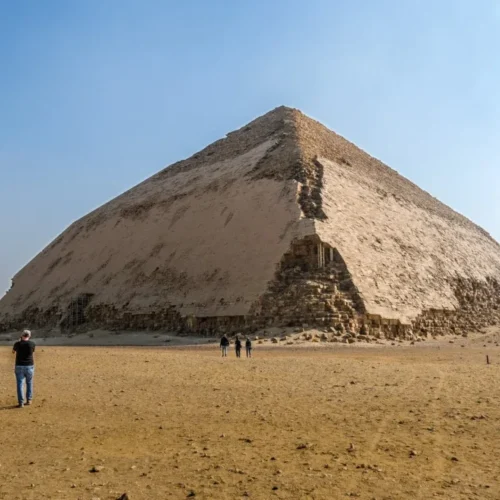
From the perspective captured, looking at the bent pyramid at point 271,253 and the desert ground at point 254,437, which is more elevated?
the bent pyramid at point 271,253

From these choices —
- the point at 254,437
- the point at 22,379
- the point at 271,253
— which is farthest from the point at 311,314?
the point at 254,437

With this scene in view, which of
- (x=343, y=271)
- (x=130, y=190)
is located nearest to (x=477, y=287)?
(x=343, y=271)

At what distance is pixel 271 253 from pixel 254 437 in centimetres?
1973

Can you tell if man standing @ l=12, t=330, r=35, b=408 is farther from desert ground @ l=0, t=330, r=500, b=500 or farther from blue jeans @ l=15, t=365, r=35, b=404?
desert ground @ l=0, t=330, r=500, b=500

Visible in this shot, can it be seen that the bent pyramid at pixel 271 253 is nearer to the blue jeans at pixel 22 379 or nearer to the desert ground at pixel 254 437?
the desert ground at pixel 254 437

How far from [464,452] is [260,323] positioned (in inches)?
721

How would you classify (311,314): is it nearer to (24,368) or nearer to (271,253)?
(271,253)

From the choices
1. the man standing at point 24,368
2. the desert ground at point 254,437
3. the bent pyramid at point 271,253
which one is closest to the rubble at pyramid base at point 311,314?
the bent pyramid at point 271,253

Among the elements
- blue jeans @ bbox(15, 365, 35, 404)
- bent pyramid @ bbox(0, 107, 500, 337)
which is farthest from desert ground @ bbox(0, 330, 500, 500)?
bent pyramid @ bbox(0, 107, 500, 337)

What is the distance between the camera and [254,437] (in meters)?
6.29

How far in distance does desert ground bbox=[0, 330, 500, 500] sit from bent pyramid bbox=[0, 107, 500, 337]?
44.8ft

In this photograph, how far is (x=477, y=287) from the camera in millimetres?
35188

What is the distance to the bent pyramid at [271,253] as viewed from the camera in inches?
987

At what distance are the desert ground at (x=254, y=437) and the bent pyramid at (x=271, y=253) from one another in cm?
1366
